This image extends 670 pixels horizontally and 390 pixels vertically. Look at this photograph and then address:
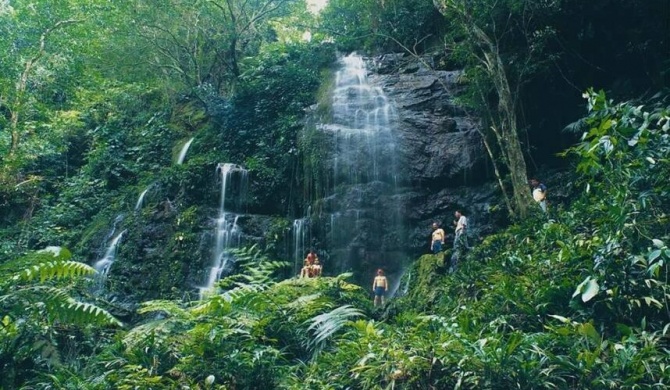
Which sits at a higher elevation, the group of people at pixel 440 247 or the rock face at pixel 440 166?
the rock face at pixel 440 166

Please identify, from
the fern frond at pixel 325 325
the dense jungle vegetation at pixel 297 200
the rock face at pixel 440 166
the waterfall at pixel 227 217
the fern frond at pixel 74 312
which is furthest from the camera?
the rock face at pixel 440 166

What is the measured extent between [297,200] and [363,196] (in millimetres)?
1980

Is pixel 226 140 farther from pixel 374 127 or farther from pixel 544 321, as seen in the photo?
pixel 544 321

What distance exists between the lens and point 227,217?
13953 millimetres

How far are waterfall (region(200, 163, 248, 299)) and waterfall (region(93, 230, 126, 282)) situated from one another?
2.65m

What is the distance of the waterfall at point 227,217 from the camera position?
12812 mm

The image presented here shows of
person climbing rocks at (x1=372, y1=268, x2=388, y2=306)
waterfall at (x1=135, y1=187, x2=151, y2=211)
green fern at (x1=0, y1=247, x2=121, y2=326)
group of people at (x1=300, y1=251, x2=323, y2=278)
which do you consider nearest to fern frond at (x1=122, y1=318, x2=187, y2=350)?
green fern at (x1=0, y1=247, x2=121, y2=326)

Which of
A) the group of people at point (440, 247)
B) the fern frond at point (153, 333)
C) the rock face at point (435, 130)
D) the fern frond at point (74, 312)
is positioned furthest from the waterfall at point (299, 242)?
the fern frond at point (74, 312)

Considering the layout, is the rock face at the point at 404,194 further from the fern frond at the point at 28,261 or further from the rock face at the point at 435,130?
the fern frond at the point at 28,261

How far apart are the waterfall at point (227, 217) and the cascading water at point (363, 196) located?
2251mm

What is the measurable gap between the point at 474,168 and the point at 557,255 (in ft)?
25.5

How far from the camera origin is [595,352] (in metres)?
3.65

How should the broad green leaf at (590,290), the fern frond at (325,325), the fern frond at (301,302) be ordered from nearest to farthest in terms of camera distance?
the broad green leaf at (590,290)
the fern frond at (325,325)
the fern frond at (301,302)

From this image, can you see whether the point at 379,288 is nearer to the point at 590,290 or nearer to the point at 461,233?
the point at 461,233
